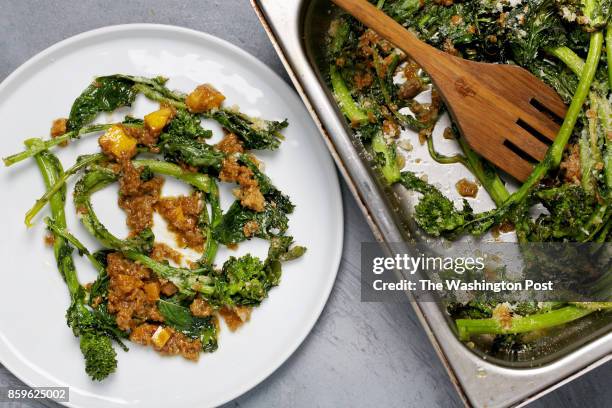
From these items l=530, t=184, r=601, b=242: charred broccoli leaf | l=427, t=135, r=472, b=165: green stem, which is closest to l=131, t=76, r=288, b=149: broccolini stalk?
l=427, t=135, r=472, b=165: green stem

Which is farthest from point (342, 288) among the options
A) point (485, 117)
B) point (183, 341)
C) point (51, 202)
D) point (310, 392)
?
point (51, 202)

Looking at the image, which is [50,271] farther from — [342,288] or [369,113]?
[369,113]

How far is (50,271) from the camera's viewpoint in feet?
9.12

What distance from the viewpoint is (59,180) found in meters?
2.73

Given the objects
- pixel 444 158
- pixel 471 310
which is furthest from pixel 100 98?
pixel 471 310

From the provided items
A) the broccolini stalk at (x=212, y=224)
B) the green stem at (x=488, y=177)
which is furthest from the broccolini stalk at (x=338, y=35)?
the broccolini stalk at (x=212, y=224)

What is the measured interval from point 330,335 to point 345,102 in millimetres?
1116

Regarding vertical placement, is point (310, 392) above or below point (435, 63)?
below

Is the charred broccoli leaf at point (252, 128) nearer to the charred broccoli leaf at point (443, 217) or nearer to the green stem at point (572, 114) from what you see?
the charred broccoli leaf at point (443, 217)

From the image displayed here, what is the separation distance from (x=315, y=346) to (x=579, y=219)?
52.2 inches

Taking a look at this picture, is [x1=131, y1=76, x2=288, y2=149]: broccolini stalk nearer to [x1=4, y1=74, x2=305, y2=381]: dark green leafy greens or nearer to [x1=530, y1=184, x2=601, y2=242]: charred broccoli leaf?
[x1=4, y1=74, x2=305, y2=381]: dark green leafy greens

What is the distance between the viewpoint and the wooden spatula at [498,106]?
8.19ft

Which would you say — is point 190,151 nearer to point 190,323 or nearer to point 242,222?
point 242,222

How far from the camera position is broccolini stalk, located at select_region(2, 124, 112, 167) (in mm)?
2705
